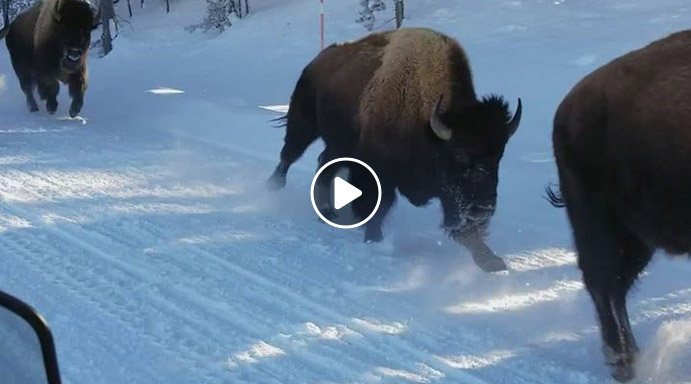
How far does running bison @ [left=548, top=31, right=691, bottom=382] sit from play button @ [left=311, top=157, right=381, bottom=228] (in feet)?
7.21

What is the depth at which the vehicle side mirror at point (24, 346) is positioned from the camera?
1993mm

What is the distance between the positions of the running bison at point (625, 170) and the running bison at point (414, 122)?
1.03 m

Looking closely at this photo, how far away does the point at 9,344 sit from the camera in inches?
87.0

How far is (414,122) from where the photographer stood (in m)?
6.48

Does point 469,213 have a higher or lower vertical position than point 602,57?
higher

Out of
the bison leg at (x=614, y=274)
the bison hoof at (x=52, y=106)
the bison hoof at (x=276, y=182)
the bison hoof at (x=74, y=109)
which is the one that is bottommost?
the bison hoof at (x=52, y=106)

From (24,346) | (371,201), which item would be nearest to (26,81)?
(371,201)

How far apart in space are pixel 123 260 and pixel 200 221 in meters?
1.10

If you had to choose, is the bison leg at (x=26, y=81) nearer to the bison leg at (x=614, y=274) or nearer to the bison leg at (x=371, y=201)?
the bison leg at (x=371, y=201)

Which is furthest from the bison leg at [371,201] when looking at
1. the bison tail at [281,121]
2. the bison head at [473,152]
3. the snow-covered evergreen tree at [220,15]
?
the snow-covered evergreen tree at [220,15]

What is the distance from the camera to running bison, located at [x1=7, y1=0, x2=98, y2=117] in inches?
460

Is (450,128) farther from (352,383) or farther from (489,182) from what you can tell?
(352,383)

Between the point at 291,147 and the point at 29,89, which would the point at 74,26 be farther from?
the point at 291,147

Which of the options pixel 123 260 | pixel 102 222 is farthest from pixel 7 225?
pixel 123 260
